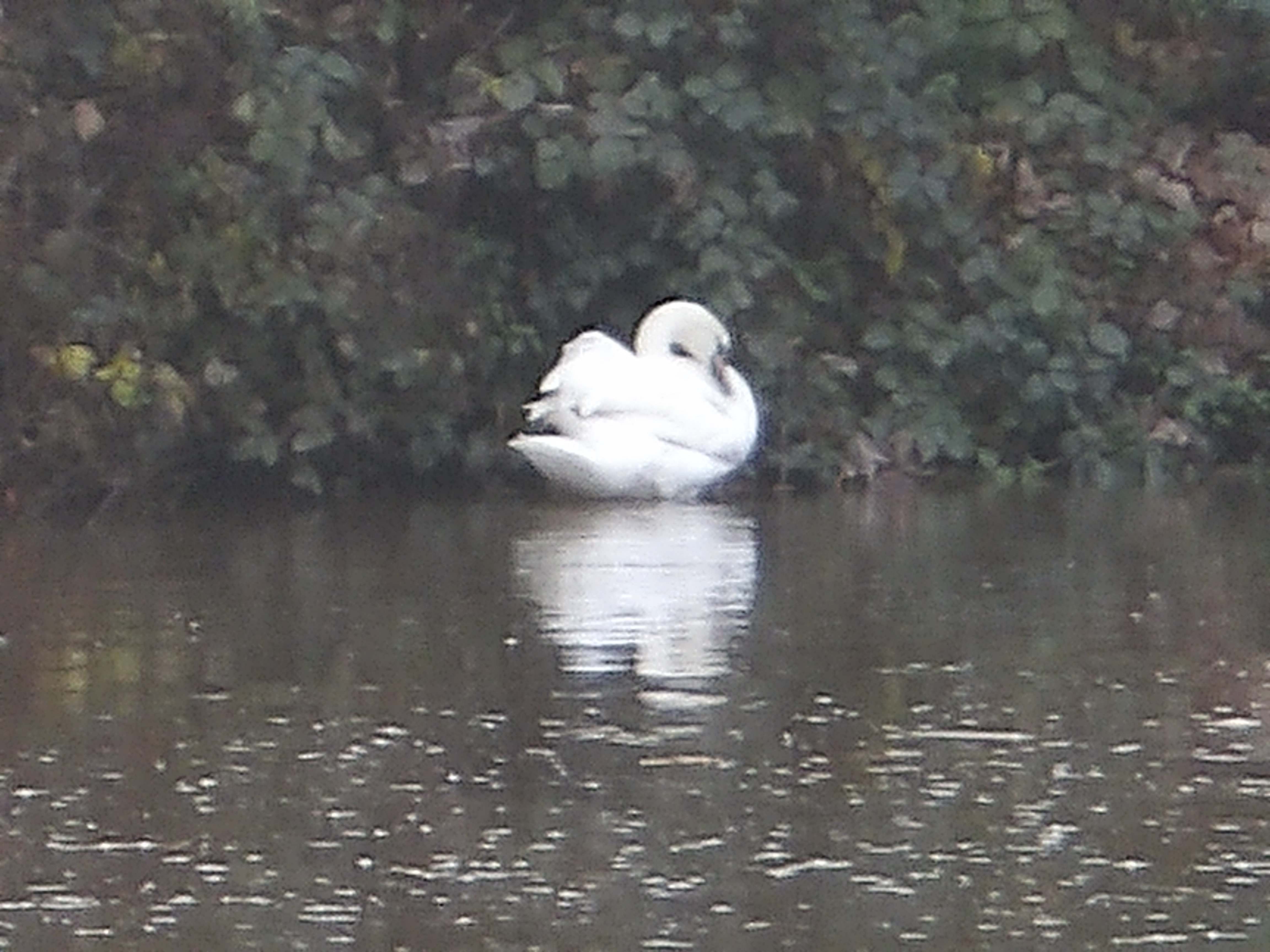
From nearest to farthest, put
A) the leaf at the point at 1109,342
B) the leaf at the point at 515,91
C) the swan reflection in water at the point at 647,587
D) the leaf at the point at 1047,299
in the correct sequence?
the swan reflection in water at the point at 647,587, the leaf at the point at 515,91, the leaf at the point at 1047,299, the leaf at the point at 1109,342

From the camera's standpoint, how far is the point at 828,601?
909 centimetres

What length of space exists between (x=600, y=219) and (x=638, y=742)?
5.98m

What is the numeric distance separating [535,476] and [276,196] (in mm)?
1546

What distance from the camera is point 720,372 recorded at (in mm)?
12305

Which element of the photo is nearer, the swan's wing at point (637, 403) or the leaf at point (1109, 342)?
the swan's wing at point (637, 403)

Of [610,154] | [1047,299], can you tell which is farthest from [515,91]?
[1047,299]

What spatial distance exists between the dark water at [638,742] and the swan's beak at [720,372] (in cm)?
156

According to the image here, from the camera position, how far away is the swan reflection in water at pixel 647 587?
799 centimetres

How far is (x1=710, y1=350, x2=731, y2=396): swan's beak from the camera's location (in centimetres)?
1228

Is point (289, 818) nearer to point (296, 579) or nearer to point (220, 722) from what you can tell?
point (220, 722)

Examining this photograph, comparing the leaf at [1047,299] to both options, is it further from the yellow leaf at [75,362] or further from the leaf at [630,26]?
the yellow leaf at [75,362]

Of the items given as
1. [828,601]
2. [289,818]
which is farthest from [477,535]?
[289,818]

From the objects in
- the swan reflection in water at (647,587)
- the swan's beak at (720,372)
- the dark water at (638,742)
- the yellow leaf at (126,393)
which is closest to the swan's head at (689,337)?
the swan's beak at (720,372)

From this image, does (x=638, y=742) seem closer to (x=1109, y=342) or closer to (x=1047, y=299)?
(x=1047, y=299)
